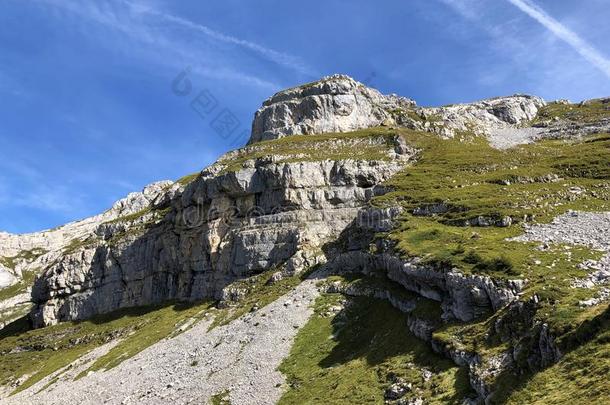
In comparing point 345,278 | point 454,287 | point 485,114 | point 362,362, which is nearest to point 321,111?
point 485,114

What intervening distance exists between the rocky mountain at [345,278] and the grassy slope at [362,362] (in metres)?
0.17

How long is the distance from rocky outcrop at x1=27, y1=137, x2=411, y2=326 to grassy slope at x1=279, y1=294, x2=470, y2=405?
2493 cm

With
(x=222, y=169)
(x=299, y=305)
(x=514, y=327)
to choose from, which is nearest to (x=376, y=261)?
(x=299, y=305)

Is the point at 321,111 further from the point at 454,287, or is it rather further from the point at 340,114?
the point at 454,287

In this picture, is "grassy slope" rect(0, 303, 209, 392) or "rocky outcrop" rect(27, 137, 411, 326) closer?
"grassy slope" rect(0, 303, 209, 392)

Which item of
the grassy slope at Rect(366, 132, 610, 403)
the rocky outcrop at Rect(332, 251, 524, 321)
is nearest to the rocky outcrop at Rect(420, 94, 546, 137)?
the grassy slope at Rect(366, 132, 610, 403)

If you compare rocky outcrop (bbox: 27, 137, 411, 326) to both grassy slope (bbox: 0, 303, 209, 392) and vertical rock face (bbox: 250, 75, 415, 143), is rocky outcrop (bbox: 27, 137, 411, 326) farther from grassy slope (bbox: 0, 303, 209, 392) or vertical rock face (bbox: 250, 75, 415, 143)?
vertical rock face (bbox: 250, 75, 415, 143)

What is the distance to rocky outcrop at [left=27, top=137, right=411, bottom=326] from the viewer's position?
79.7 meters

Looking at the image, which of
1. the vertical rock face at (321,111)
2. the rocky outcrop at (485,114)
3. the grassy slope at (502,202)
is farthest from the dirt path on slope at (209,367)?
the rocky outcrop at (485,114)

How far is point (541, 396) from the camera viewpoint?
20.3 m

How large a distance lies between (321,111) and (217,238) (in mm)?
53339

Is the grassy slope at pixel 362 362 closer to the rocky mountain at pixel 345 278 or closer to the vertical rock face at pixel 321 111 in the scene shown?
the rocky mountain at pixel 345 278

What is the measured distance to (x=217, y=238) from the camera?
8956cm

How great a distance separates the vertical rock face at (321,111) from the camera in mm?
125500
